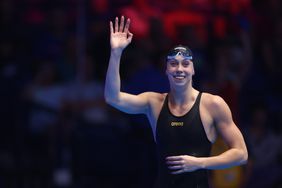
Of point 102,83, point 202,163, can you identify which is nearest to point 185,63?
point 202,163

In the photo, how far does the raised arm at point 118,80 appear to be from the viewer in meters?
6.68

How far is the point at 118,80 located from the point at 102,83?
3.62 metres

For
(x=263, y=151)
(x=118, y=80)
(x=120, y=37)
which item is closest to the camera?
(x=118, y=80)

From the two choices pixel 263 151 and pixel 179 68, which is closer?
pixel 179 68

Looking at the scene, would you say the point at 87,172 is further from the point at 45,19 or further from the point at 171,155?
the point at 171,155

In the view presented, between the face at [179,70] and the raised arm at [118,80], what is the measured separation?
12.5 inches

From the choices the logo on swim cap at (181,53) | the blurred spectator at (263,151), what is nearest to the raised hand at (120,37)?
the logo on swim cap at (181,53)

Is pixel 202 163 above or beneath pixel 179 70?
beneath

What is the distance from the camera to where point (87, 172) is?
9844 mm

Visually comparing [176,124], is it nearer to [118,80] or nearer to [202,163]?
[202,163]

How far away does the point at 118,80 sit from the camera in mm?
6707

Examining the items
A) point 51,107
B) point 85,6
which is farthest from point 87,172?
point 85,6

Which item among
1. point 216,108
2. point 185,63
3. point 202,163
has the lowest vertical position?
point 202,163

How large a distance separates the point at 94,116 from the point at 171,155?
3393mm
